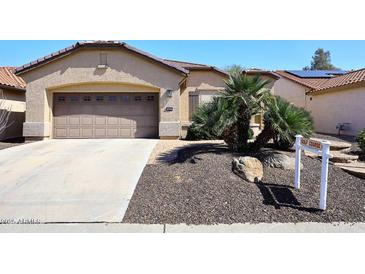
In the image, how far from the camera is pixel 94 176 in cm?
699

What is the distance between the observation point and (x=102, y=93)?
45.1 feet

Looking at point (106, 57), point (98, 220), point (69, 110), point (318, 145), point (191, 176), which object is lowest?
point (98, 220)

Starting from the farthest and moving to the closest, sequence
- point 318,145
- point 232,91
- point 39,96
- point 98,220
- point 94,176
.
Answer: point 39,96
point 232,91
point 94,176
point 318,145
point 98,220

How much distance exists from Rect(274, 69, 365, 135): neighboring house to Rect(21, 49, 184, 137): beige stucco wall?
8.86 metres

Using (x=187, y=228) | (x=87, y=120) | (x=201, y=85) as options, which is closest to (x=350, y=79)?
(x=201, y=85)

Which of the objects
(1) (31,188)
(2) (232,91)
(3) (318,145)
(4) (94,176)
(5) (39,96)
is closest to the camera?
(3) (318,145)

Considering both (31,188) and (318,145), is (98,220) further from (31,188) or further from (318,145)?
(318,145)

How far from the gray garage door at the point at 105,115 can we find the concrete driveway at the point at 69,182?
128 inches

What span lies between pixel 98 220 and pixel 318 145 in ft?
13.8

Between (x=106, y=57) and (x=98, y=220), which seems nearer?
(x=98, y=220)

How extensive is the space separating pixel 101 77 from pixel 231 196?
32.2ft

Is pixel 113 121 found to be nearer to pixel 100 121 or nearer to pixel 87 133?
pixel 100 121

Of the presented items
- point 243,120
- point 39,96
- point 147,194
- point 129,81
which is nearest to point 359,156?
point 243,120

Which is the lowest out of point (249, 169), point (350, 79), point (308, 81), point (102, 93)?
point (249, 169)
